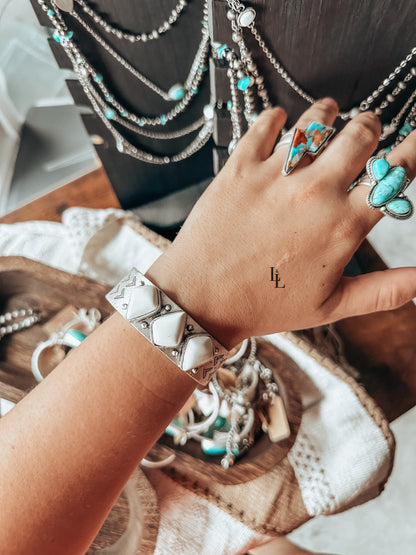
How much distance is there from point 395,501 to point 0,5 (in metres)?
1.33

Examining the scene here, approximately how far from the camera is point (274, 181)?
411 millimetres

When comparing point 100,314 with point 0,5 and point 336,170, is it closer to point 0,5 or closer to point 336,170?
point 336,170

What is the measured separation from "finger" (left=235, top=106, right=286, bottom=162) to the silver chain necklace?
0.17m

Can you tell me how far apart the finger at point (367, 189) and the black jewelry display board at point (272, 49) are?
0.11 meters

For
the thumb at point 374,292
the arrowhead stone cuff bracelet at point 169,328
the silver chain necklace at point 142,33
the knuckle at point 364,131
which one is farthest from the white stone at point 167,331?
the silver chain necklace at point 142,33

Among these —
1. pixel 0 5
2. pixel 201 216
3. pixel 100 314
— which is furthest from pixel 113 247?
pixel 0 5

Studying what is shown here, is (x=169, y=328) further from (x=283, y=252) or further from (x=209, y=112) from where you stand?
(x=209, y=112)

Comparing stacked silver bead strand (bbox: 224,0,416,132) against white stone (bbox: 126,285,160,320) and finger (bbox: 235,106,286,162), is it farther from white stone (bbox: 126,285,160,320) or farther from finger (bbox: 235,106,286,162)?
white stone (bbox: 126,285,160,320)

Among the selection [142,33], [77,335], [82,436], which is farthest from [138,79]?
[82,436]

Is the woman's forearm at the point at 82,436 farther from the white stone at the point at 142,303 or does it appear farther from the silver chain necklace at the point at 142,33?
the silver chain necklace at the point at 142,33

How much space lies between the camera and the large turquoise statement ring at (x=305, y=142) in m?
0.39

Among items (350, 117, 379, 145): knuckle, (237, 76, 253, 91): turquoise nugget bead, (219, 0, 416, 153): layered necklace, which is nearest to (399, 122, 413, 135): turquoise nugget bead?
(219, 0, 416, 153): layered necklace

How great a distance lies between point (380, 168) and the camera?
371 mm

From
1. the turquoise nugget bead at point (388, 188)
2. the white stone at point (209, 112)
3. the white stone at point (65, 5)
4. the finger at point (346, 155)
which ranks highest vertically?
the white stone at point (65, 5)
